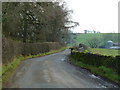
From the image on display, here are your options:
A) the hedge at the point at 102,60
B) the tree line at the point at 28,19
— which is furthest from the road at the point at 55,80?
the tree line at the point at 28,19

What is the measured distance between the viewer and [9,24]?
23.0m

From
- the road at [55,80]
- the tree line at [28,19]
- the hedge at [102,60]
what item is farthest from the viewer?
the tree line at [28,19]

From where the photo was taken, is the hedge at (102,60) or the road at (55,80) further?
the hedge at (102,60)

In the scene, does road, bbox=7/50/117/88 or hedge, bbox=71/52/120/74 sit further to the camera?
hedge, bbox=71/52/120/74

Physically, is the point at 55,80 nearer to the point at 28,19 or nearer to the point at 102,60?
the point at 102,60

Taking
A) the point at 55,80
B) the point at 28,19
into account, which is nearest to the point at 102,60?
the point at 55,80

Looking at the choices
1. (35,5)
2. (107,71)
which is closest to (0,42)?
(107,71)

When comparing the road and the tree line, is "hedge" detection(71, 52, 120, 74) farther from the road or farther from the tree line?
the tree line

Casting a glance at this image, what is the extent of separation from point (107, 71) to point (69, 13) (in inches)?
1568

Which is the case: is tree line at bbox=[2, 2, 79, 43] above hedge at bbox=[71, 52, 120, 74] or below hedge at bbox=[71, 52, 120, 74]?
above

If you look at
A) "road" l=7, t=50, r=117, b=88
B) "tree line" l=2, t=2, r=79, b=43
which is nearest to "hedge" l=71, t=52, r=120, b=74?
"road" l=7, t=50, r=117, b=88

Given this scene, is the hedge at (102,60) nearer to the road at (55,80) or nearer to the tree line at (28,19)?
the road at (55,80)

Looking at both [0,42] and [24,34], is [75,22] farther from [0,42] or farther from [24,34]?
[0,42]

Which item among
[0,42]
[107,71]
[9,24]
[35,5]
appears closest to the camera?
[107,71]
